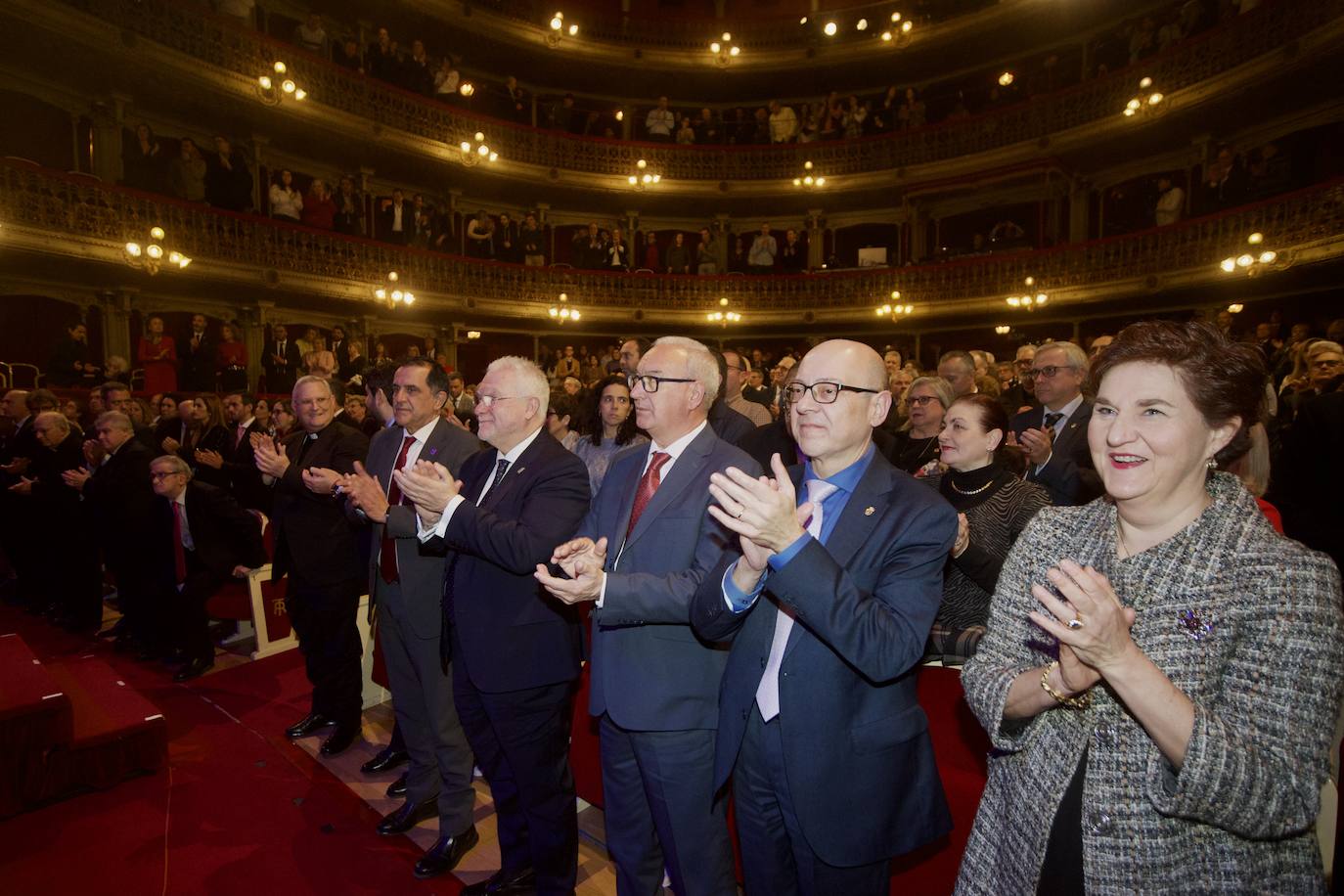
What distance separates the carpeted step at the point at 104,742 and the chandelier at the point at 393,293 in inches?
413

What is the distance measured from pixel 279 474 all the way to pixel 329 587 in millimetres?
681

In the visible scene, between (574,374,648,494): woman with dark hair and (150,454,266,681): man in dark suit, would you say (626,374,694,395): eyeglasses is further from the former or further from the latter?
(150,454,266,681): man in dark suit

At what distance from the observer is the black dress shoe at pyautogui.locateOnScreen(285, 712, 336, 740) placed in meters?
3.98

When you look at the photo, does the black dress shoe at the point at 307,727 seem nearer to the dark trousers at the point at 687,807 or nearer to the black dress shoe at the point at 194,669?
the black dress shoe at the point at 194,669

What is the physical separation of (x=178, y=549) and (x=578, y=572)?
4699 millimetres

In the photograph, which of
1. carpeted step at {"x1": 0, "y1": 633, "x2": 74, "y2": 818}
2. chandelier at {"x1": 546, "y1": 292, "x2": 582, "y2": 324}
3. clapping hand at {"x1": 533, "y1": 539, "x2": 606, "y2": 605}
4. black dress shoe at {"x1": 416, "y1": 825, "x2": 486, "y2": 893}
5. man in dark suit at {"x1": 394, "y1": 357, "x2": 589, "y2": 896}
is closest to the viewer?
clapping hand at {"x1": 533, "y1": 539, "x2": 606, "y2": 605}

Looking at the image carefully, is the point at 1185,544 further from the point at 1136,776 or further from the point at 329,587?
the point at 329,587

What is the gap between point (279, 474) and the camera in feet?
11.4

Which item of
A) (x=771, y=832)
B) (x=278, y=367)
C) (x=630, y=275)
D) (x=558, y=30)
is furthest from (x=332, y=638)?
(x=558, y=30)

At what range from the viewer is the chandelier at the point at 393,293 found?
43.6 ft

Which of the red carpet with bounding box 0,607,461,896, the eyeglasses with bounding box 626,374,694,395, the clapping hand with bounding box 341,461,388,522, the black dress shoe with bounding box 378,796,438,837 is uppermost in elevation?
the eyeglasses with bounding box 626,374,694,395

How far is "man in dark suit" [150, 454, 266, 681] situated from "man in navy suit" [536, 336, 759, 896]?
12.9 feet

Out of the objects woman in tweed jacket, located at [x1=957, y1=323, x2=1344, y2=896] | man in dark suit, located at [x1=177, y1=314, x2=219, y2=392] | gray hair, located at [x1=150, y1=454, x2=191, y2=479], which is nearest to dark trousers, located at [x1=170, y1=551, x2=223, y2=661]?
gray hair, located at [x1=150, y1=454, x2=191, y2=479]

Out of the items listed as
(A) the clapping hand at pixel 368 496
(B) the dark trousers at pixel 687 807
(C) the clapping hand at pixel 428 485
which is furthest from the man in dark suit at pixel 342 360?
(B) the dark trousers at pixel 687 807
